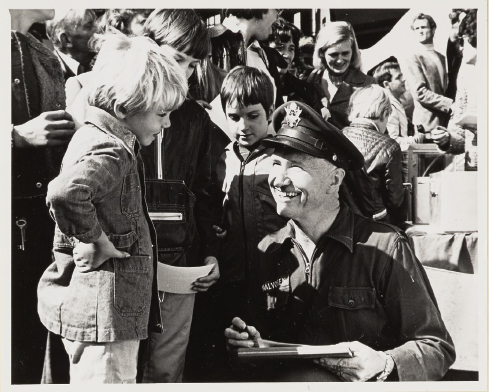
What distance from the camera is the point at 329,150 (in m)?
4.02

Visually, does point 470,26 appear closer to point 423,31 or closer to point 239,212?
point 423,31

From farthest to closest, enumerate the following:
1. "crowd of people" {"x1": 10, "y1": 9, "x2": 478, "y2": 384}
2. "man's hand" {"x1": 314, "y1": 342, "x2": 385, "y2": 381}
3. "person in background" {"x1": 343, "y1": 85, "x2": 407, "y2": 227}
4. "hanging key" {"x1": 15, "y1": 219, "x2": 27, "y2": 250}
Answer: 1. "person in background" {"x1": 343, "y1": 85, "x2": 407, "y2": 227}
2. "hanging key" {"x1": 15, "y1": 219, "x2": 27, "y2": 250}
3. "man's hand" {"x1": 314, "y1": 342, "x2": 385, "y2": 381}
4. "crowd of people" {"x1": 10, "y1": 9, "x2": 478, "y2": 384}

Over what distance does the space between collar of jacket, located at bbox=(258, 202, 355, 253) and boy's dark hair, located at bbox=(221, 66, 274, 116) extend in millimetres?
751

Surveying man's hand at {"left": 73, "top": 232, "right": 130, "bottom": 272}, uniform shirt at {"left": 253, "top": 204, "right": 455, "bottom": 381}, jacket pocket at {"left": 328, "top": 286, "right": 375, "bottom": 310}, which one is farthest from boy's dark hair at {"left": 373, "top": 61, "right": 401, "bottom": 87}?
man's hand at {"left": 73, "top": 232, "right": 130, "bottom": 272}

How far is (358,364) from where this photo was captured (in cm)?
402

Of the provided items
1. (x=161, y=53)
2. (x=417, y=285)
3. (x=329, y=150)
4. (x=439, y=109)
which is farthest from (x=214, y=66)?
(x=417, y=285)

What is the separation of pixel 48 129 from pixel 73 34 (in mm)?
647

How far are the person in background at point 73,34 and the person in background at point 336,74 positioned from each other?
141 centimetres

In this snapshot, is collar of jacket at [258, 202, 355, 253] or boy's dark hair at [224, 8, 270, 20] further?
boy's dark hair at [224, 8, 270, 20]

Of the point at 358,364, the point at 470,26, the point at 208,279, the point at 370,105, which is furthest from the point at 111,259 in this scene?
the point at 470,26

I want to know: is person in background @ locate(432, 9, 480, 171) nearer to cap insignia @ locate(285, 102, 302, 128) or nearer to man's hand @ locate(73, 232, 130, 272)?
cap insignia @ locate(285, 102, 302, 128)

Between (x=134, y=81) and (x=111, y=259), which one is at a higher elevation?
(x=134, y=81)

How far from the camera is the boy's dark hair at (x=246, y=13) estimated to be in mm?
4438

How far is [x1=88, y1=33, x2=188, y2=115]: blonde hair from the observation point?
3.62 m
